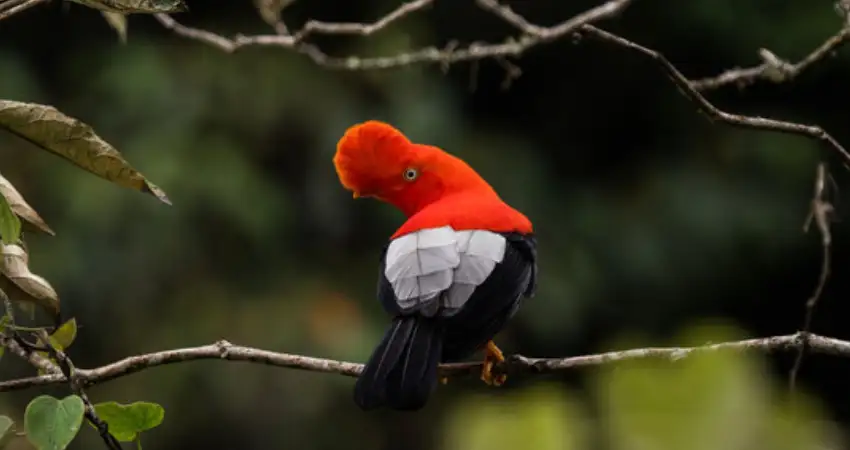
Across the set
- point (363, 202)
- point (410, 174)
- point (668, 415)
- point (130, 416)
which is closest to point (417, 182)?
point (410, 174)

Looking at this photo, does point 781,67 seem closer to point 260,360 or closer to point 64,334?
point 260,360

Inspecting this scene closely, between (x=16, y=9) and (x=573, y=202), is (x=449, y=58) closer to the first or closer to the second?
(x=16, y=9)

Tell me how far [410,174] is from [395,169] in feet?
0.22

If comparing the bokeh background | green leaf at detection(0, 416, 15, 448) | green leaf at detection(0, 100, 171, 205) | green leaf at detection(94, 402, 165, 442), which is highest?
green leaf at detection(0, 100, 171, 205)

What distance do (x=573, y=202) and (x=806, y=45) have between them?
47.6 inches

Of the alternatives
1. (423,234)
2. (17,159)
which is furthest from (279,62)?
(423,234)

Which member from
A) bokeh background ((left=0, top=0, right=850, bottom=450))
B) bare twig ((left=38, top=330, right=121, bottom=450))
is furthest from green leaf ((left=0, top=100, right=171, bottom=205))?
bokeh background ((left=0, top=0, right=850, bottom=450))

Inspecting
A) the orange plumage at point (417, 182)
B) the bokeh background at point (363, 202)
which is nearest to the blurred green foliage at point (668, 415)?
the orange plumage at point (417, 182)

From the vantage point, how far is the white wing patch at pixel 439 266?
1.64 meters

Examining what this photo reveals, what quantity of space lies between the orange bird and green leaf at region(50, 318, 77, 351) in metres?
0.35

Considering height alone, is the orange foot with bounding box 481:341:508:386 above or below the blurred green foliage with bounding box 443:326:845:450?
below

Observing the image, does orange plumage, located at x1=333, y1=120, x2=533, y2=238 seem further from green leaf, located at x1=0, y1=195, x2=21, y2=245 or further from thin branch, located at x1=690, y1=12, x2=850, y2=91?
green leaf, located at x1=0, y1=195, x2=21, y2=245

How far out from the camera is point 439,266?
65.7 inches

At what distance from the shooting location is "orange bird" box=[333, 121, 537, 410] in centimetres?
151
